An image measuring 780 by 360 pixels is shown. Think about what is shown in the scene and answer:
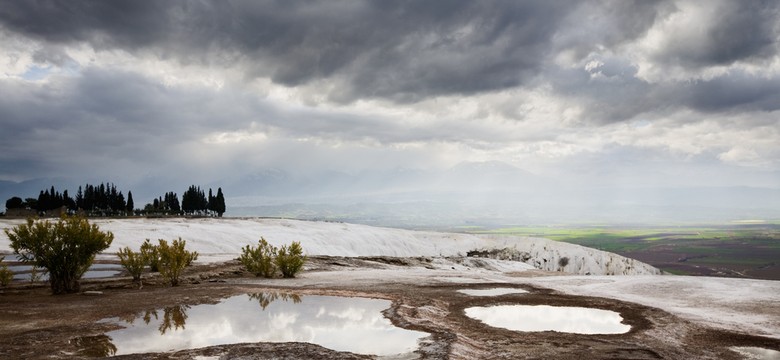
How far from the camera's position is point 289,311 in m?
14.2

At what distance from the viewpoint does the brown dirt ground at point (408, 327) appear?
928cm

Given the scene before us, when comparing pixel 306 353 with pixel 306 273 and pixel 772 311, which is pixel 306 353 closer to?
pixel 772 311

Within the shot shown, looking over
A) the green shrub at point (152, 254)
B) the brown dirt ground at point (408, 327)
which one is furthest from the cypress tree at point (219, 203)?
the brown dirt ground at point (408, 327)

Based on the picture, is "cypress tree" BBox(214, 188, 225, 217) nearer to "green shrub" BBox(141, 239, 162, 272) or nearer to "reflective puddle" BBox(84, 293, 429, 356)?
"green shrub" BBox(141, 239, 162, 272)

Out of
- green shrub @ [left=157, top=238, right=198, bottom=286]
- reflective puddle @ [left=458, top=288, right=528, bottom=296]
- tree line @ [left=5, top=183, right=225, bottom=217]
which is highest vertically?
tree line @ [left=5, top=183, right=225, bottom=217]

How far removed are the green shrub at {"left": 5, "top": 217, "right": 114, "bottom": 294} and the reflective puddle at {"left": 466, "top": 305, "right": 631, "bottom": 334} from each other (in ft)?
50.7

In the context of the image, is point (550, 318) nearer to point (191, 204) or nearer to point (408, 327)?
point (408, 327)

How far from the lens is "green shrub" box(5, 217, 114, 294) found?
18516 millimetres

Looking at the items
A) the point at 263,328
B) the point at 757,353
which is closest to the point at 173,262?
the point at 263,328

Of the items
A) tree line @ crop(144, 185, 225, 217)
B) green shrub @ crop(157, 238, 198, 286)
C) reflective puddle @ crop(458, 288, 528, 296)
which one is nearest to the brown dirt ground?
reflective puddle @ crop(458, 288, 528, 296)

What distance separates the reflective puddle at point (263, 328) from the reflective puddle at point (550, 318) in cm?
284

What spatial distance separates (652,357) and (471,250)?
54.8 metres

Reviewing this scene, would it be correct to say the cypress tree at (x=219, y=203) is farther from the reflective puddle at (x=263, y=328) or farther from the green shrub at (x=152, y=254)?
the reflective puddle at (x=263, y=328)

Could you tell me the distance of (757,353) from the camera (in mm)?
9477
